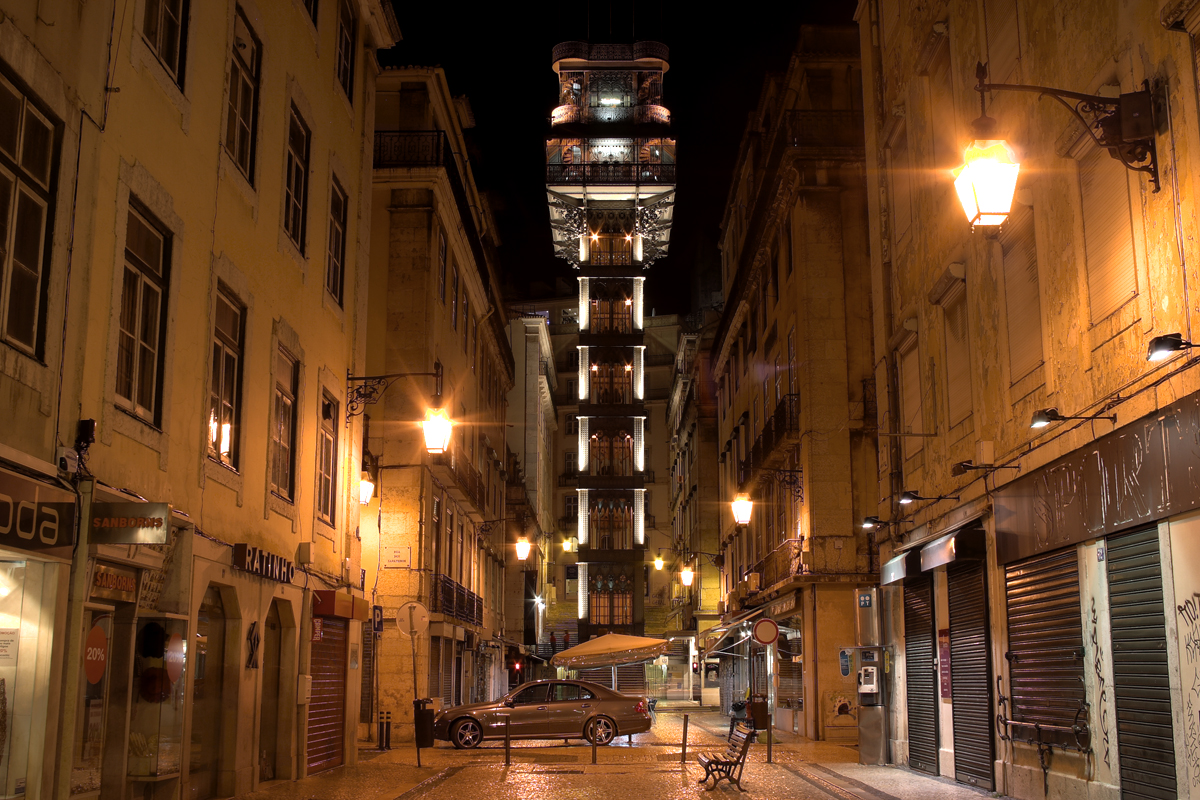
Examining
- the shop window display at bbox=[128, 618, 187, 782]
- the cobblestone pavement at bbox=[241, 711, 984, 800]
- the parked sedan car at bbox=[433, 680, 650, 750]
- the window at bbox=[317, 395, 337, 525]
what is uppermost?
the window at bbox=[317, 395, 337, 525]

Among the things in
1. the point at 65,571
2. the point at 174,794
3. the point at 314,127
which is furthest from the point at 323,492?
the point at 65,571

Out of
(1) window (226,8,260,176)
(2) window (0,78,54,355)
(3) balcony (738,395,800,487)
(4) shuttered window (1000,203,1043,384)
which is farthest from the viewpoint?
(3) balcony (738,395,800,487)

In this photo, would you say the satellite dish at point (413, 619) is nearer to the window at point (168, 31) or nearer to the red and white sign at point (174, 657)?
the red and white sign at point (174, 657)

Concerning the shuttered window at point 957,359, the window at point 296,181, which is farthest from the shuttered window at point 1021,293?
the window at point 296,181

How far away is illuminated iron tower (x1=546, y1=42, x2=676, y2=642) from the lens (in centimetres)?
6222

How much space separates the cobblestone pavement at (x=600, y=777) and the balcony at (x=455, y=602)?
421 centimetres

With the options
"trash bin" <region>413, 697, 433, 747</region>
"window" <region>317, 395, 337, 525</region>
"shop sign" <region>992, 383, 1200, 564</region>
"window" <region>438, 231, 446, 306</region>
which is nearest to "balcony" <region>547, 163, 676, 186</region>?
"window" <region>438, 231, 446, 306</region>

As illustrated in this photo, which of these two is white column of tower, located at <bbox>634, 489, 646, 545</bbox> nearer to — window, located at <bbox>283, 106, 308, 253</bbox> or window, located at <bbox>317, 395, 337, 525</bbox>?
window, located at <bbox>317, 395, 337, 525</bbox>

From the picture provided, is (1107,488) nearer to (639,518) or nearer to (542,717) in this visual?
(542,717)

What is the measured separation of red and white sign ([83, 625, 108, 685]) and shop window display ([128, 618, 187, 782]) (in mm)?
1154

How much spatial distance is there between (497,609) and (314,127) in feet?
105

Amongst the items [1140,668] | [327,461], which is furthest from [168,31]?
[1140,668]

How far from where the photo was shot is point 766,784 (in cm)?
1627

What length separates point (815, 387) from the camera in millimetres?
27969
